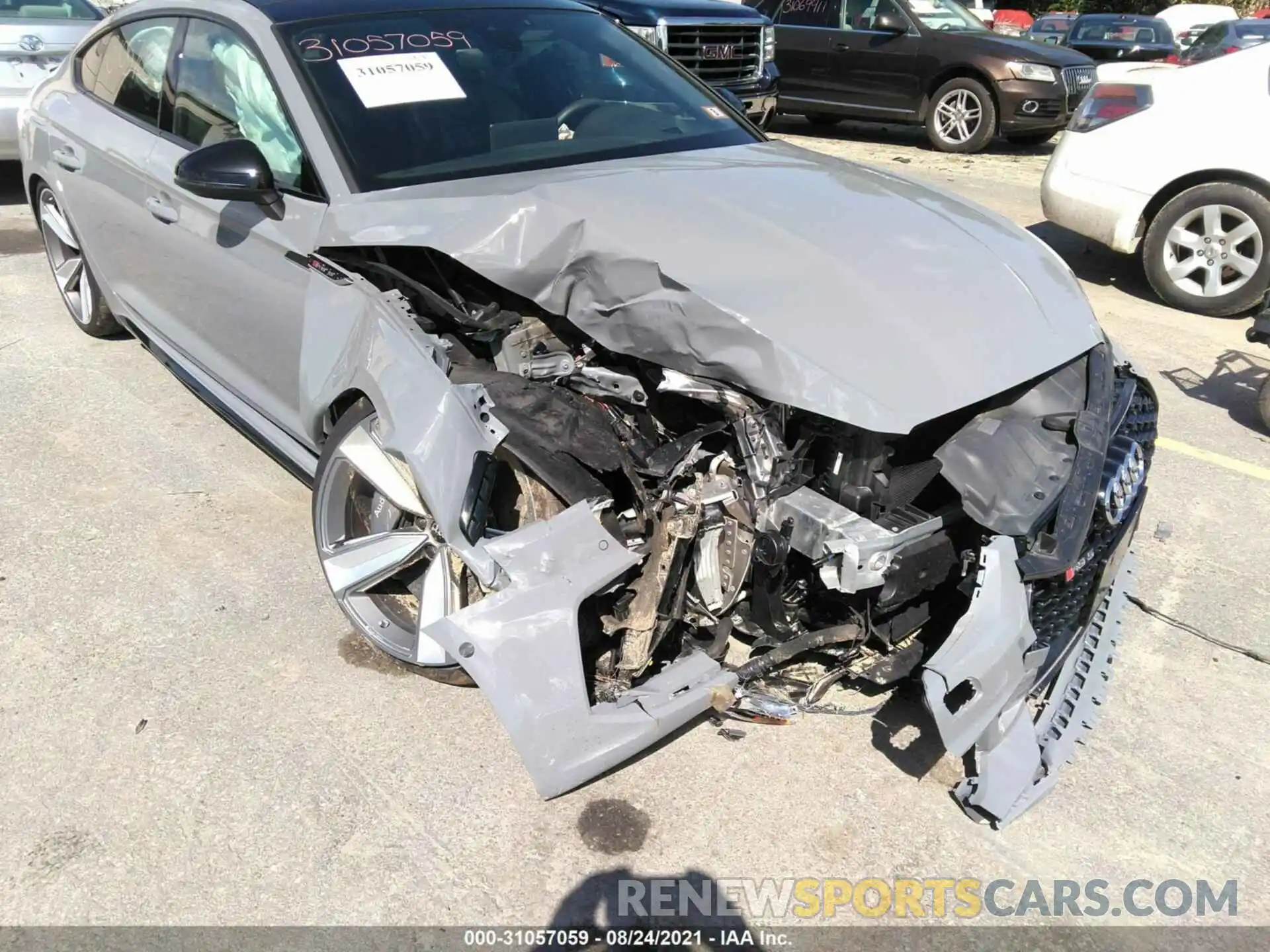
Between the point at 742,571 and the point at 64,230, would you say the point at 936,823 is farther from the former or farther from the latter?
the point at 64,230

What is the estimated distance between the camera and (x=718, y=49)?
9.01 m

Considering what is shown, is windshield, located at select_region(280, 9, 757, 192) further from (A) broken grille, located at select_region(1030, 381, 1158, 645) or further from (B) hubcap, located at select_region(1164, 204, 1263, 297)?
(B) hubcap, located at select_region(1164, 204, 1263, 297)

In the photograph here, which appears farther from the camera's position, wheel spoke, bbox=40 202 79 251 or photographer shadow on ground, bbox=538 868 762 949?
wheel spoke, bbox=40 202 79 251

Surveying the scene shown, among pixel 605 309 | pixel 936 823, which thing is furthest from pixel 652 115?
pixel 936 823

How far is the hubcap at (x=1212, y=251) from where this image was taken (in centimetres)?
577

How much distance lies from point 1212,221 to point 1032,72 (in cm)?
523

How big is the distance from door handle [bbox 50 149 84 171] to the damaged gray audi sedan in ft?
4.76

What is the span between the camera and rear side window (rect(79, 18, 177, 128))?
388 cm

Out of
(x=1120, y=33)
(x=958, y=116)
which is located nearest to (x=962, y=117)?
(x=958, y=116)

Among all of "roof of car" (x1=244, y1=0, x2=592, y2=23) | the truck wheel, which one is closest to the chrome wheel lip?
"roof of car" (x1=244, y1=0, x2=592, y2=23)

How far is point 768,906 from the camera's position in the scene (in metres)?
2.21

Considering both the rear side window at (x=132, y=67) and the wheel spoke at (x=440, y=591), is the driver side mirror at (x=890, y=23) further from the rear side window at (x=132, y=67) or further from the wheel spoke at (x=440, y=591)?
the wheel spoke at (x=440, y=591)

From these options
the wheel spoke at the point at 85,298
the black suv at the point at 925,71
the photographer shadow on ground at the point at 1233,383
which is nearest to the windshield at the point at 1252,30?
the black suv at the point at 925,71

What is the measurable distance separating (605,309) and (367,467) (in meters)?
0.81
